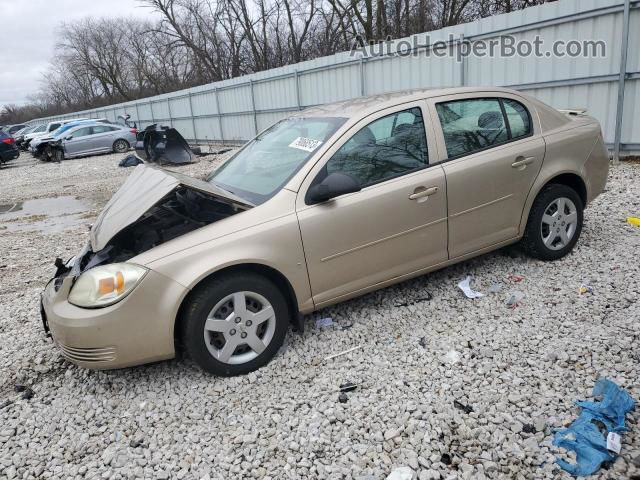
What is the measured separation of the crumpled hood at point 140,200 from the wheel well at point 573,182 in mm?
2777

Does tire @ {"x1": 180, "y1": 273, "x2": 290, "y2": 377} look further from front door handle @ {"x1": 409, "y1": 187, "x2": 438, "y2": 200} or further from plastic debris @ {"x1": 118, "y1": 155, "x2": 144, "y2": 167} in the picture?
plastic debris @ {"x1": 118, "y1": 155, "x2": 144, "y2": 167}

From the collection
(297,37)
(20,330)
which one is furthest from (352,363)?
(297,37)

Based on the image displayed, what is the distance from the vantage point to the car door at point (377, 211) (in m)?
3.30

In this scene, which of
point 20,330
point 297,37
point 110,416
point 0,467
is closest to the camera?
point 0,467

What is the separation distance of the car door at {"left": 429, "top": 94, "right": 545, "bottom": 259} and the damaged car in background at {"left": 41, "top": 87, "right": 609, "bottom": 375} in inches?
0.4

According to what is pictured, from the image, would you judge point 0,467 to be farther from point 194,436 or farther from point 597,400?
point 597,400

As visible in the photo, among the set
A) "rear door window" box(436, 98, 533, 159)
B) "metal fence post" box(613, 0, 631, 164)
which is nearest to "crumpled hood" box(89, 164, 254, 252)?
"rear door window" box(436, 98, 533, 159)

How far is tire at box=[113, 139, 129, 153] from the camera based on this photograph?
73.2ft

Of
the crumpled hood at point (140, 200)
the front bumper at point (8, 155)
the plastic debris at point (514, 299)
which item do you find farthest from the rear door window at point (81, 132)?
the plastic debris at point (514, 299)

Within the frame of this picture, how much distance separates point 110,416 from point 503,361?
95.7 inches

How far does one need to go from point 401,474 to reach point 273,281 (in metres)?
1.45

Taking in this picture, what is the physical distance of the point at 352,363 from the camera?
327 cm

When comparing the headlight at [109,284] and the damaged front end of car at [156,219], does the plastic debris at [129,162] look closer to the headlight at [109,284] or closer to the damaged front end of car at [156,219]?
the damaged front end of car at [156,219]

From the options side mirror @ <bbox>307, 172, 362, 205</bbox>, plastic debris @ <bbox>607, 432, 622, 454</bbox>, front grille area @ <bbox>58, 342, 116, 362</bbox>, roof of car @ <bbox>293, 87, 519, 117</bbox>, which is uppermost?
roof of car @ <bbox>293, 87, 519, 117</bbox>
